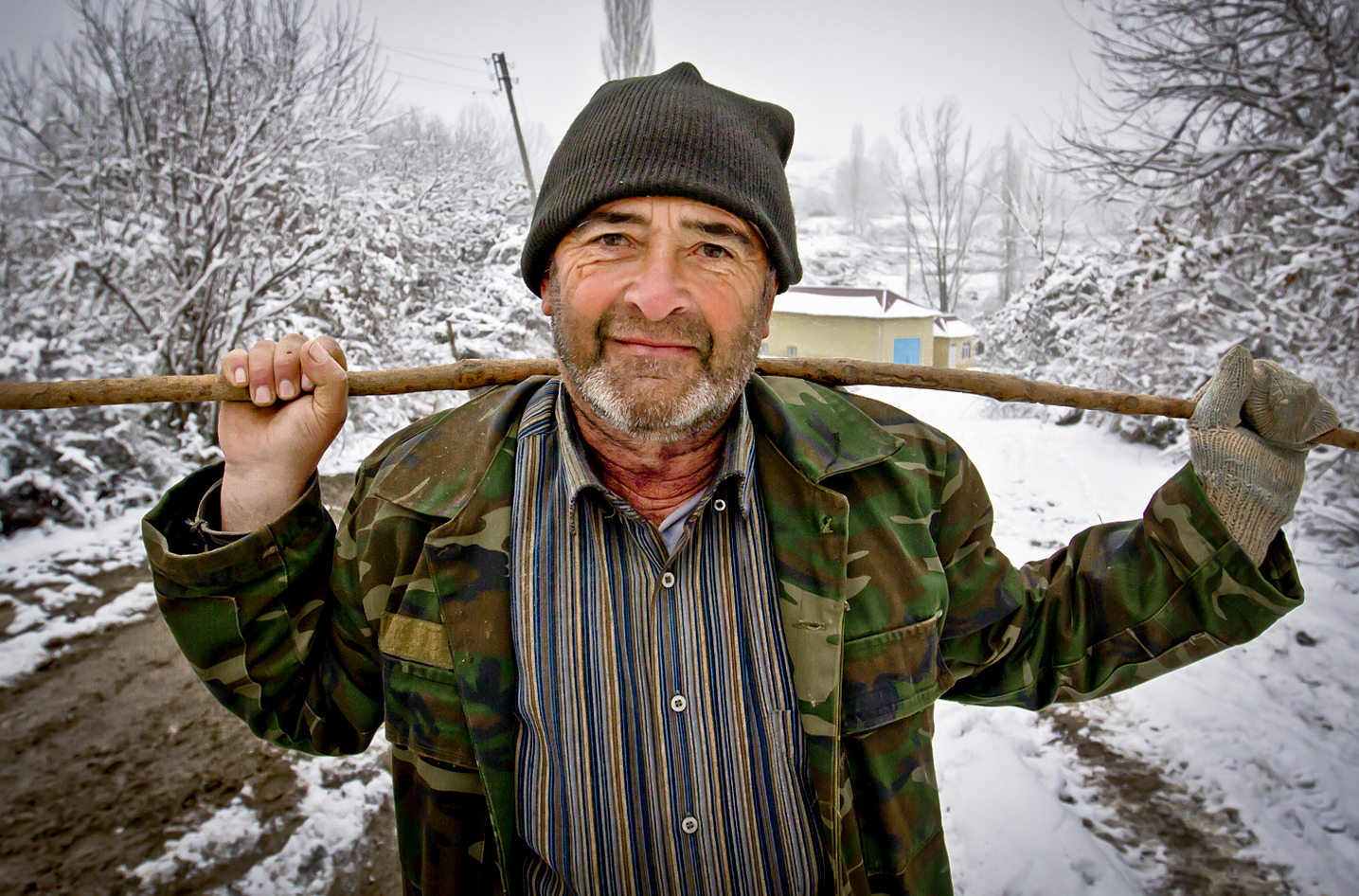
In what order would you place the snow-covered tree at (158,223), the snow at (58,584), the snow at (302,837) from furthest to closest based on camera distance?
the snow-covered tree at (158,223), the snow at (58,584), the snow at (302,837)

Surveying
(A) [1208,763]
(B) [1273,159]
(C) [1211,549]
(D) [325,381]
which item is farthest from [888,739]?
(B) [1273,159]

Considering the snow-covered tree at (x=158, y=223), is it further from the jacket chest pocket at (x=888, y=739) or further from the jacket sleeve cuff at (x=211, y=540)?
the jacket chest pocket at (x=888, y=739)

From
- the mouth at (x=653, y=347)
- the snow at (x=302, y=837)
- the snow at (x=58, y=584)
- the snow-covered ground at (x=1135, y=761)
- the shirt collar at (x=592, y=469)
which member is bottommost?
the snow at (x=302, y=837)

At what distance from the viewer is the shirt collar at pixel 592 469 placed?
142 centimetres

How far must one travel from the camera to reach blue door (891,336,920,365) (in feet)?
55.2

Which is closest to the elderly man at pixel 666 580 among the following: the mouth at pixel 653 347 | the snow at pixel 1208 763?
the mouth at pixel 653 347

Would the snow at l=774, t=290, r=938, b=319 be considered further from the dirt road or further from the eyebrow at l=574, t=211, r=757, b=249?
the eyebrow at l=574, t=211, r=757, b=249

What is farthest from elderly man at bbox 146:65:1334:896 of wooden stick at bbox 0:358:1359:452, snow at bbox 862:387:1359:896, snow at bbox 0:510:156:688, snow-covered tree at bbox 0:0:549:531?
snow-covered tree at bbox 0:0:549:531

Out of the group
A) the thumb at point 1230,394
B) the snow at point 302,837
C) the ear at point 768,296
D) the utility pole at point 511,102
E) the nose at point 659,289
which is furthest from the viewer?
the utility pole at point 511,102

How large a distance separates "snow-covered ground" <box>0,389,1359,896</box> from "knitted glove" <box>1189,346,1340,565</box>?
1.87 meters

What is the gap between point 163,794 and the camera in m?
3.11

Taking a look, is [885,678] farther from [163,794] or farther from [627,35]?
[627,35]

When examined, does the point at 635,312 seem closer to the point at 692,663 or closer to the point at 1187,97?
the point at 692,663

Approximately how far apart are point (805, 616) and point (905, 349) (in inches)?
681
